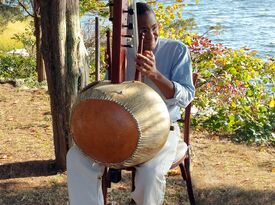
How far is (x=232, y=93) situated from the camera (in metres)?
7.02

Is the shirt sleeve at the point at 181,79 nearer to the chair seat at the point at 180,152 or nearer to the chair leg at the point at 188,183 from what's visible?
the chair seat at the point at 180,152

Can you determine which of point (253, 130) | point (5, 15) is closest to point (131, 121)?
point (253, 130)

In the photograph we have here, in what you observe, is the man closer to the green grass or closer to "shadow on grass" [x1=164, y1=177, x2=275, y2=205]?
"shadow on grass" [x1=164, y1=177, x2=275, y2=205]

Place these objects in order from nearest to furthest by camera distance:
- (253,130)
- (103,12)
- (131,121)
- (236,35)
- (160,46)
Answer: (131,121) → (160,46) → (253,130) → (103,12) → (236,35)

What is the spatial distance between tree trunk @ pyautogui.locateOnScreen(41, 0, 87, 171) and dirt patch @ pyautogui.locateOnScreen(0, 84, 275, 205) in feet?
1.33

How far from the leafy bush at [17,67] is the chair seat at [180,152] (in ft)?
24.0

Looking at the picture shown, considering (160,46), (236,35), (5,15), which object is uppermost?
(160,46)

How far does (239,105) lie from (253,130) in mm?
726

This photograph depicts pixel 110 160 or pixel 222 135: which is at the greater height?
pixel 110 160

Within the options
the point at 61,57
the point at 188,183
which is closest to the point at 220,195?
the point at 188,183

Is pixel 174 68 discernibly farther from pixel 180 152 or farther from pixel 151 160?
pixel 151 160

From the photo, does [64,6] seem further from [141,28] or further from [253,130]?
[253,130]

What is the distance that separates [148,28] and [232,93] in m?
4.28

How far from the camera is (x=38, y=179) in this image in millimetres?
3979
